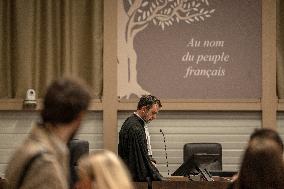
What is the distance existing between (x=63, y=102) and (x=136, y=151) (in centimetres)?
377

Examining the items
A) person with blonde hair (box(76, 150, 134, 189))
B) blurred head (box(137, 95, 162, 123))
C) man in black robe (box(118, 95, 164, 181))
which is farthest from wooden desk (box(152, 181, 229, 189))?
person with blonde hair (box(76, 150, 134, 189))

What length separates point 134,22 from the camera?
316 inches

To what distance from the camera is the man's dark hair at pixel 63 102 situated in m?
2.41

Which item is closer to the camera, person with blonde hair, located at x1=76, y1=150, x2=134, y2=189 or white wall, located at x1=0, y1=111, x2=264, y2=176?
person with blonde hair, located at x1=76, y1=150, x2=134, y2=189

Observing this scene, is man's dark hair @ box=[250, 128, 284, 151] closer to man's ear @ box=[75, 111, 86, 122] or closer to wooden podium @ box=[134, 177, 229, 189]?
man's ear @ box=[75, 111, 86, 122]

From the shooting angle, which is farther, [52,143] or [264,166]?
[264,166]

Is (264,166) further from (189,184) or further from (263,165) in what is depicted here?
(189,184)

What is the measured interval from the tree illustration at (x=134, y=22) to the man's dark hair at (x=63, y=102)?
5.60 m

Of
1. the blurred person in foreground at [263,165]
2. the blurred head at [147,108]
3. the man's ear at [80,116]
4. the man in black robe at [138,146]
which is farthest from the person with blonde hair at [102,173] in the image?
the blurred head at [147,108]

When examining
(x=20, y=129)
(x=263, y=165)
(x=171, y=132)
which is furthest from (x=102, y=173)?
(x=20, y=129)

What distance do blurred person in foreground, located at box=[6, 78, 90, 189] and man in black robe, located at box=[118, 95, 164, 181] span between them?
11.3 ft

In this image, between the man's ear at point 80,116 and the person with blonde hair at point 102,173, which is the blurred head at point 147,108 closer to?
the man's ear at point 80,116

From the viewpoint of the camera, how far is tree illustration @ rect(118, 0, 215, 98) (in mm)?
8023

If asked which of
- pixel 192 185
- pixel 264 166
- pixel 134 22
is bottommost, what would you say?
pixel 192 185
